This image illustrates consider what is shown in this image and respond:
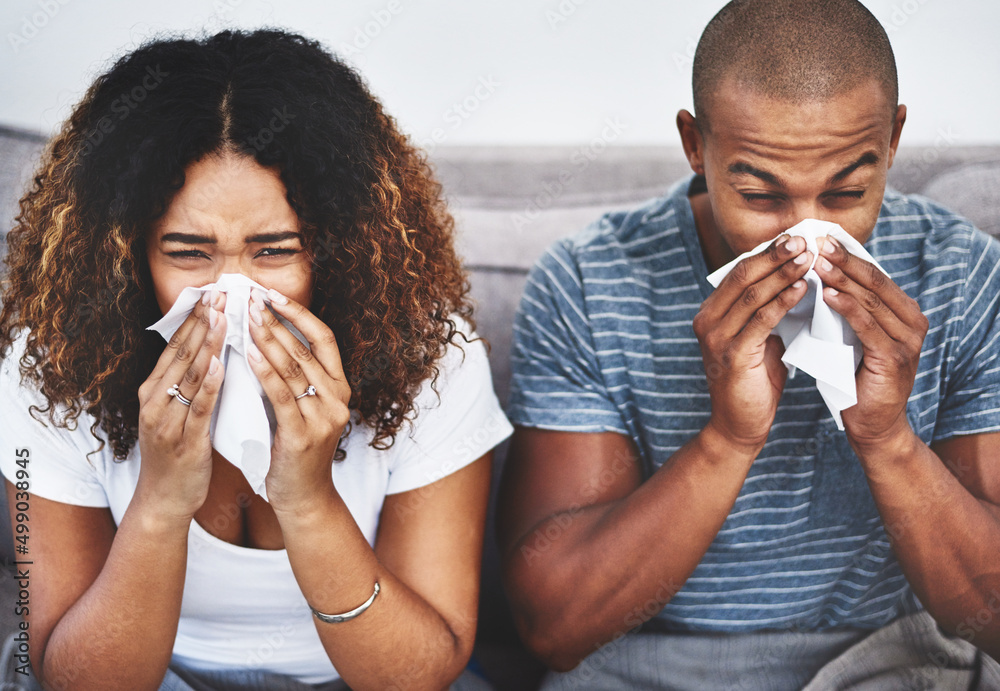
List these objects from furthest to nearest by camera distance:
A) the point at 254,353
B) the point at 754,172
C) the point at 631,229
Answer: the point at 631,229 < the point at 754,172 < the point at 254,353

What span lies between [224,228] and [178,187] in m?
0.07

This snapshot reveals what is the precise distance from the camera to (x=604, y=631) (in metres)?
A: 1.05

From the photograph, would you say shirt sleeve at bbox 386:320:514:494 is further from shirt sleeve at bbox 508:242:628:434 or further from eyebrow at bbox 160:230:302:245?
eyebrow at bbox 160:230:302:245

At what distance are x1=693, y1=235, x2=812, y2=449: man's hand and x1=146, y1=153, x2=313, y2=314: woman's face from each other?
49 centimetres

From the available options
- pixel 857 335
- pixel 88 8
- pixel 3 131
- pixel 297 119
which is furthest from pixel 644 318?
pixel 3 131

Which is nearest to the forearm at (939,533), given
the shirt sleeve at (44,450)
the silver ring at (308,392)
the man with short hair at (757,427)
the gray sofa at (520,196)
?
the man with short hair at (757,427)

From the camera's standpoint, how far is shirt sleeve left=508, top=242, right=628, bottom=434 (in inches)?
42.4

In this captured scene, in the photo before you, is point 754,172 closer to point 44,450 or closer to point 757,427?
point 757,427

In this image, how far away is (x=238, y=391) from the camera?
0.83m

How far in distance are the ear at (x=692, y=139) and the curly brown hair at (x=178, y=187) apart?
0.36m

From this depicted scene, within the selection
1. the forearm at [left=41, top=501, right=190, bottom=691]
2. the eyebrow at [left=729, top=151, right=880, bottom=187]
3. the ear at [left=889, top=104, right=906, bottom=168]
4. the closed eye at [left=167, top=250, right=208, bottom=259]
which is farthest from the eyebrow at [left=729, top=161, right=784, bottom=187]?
the forearm at [left=41, top=501, right=190, bottom=691]

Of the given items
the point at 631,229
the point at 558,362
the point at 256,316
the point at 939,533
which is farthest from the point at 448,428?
the point at 939,533

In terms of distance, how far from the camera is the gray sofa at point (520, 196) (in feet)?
4.22

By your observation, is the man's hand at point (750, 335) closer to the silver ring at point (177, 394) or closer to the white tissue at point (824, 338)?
the white tissue at point (824, 338)
